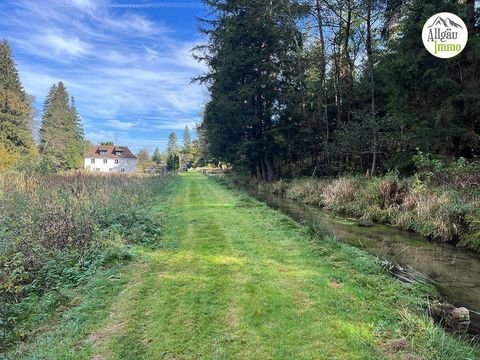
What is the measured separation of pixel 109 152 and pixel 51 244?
6463cm

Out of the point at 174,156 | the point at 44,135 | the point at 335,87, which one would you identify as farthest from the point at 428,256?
the point at 174,156

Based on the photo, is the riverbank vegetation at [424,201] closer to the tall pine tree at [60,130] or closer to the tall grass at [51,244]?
the tall grass at [51,244]

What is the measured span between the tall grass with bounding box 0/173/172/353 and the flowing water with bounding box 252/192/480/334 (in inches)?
178

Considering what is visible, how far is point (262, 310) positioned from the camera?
366 cm

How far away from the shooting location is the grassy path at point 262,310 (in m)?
2.93

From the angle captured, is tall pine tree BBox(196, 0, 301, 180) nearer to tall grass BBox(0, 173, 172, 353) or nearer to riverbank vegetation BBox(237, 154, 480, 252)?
riverbank vegetation BBox(237, 154, 480, 252)

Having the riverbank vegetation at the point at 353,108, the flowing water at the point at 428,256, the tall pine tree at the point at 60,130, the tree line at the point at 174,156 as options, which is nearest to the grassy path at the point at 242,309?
the flowing water at the point at 428,256

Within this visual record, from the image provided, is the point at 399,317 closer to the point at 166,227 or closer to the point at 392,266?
the point at 392,266

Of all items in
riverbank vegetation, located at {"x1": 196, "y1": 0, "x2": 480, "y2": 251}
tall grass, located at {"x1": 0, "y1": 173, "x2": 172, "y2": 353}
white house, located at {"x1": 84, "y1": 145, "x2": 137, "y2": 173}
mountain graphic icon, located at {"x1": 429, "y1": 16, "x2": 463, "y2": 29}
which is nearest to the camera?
tall grass, located at {"x1": 0, "y1": 173, "x2": 172, "y2": 353}

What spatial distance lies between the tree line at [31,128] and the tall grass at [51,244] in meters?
10.4

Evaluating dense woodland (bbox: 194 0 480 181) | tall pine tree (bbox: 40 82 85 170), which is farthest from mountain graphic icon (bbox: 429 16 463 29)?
tall pine tree (bbox: 40 82 85 170)

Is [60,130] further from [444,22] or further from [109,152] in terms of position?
[444,22]

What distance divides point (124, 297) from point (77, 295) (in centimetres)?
59

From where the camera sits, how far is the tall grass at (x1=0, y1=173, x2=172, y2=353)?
3979 millimetres
